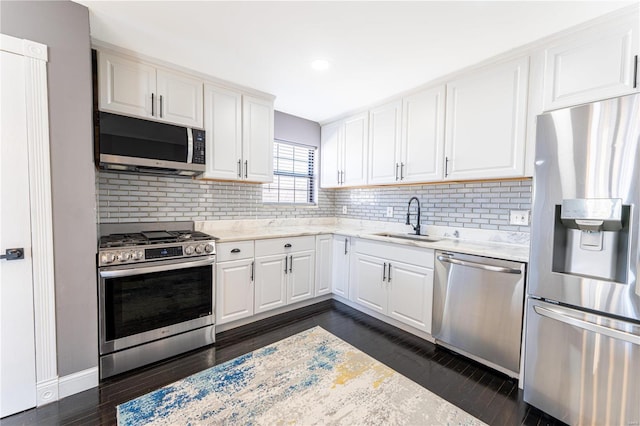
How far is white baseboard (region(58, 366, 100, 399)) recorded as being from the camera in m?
1.72

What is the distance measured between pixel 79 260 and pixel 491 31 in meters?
3.25

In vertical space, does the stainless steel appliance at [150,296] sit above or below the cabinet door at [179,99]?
below

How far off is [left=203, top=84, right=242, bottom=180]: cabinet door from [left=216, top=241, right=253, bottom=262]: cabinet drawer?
75 centimetres

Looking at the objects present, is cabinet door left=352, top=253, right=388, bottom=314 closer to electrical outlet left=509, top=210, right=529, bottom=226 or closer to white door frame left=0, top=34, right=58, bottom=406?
electrical outlet left=509, top=210, right=529, bottom=226

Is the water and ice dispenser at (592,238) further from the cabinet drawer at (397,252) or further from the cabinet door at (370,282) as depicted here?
the cabinet door at (370,282)

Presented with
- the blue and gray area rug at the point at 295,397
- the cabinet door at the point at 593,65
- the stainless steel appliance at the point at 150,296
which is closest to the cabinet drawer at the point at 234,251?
the stainless steel appliance at the point at 150,296

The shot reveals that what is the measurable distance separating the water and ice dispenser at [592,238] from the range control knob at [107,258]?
296cm

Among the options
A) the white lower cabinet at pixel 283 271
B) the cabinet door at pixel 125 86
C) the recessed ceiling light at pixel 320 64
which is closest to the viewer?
the cabinet door at pixel 125 86

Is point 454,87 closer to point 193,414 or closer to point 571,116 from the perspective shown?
point 571,116

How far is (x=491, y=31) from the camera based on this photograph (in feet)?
6.09

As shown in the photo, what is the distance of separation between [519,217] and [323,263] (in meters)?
2.10

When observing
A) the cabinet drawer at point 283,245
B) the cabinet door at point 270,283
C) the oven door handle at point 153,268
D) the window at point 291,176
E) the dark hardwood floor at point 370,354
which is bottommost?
the dark hardwood floor at point 370,354

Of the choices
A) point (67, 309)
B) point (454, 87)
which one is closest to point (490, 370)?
point (454, 87)

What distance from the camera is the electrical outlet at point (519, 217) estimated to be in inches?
92.0
